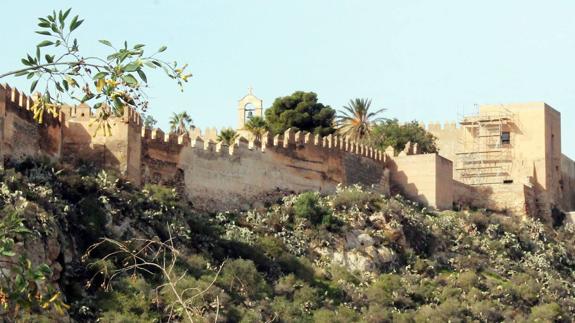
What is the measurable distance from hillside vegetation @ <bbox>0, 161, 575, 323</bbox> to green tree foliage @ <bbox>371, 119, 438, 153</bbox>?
5917 mm

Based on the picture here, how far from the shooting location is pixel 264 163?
3444 cm

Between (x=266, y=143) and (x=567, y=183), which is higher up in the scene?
(x=266, y=143)

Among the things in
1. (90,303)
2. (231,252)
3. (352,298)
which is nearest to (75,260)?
(90,303)

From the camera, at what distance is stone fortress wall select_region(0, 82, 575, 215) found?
2923 centimetres

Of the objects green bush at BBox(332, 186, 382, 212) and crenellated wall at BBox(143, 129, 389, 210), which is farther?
green bush at BBox(332, 186, 382, 212)

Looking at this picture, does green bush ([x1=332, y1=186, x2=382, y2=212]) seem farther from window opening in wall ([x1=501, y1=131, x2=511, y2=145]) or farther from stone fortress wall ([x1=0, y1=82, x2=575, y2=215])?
window opening in wall ([x1=501, y1=131, x2=511, y2=145])

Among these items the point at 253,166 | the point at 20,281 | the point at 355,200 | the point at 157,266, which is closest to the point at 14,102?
the point at 253,166

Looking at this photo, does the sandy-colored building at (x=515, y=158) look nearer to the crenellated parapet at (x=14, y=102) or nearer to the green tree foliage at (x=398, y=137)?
the green tree foliage at (x=398, y=137)


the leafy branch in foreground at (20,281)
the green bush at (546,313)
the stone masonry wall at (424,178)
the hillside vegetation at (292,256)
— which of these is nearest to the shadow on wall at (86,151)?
the hillside vegetation at (292,256)

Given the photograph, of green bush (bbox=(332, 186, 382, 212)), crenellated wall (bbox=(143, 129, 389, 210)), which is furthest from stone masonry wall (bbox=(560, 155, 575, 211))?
green bush (bbox=(332, 186, 382, 212))

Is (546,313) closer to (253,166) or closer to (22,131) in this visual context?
(253,166)

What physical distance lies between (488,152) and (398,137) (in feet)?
10.4

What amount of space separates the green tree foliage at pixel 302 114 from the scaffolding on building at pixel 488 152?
465cm

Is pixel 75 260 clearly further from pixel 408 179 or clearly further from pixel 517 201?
pixel 517 201
